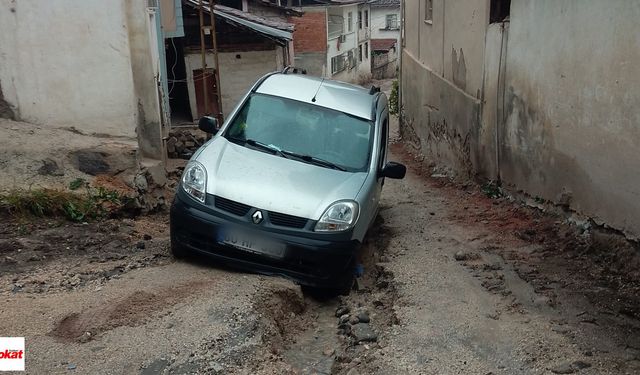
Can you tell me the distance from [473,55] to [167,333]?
8.28 m

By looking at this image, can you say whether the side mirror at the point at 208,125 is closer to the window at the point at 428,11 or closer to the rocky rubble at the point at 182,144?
the rocky rubble at the point at 182,144

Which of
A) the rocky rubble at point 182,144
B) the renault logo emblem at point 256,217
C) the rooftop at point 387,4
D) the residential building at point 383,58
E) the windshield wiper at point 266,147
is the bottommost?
the residential building at point 383,58

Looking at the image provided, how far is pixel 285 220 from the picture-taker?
17.8 ft

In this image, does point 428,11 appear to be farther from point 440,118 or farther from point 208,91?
point 208,91

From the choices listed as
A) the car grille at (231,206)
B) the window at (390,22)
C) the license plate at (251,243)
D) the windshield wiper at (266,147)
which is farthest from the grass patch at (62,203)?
the window at (390,22)

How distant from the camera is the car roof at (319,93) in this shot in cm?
700

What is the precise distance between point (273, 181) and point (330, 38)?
35256mm

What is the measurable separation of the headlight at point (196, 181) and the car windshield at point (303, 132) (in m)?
0.73

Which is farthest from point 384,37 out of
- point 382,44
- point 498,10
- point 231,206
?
point 231,206

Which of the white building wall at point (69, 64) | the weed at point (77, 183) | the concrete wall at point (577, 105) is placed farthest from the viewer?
the white building wall at point (69, 64)

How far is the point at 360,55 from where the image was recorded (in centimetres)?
4866

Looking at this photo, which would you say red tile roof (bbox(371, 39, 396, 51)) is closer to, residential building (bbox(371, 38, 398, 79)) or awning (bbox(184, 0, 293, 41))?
residential building (bbox(371, 38, 398, 79))

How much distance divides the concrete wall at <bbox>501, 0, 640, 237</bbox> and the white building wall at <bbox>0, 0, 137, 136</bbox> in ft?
16.8

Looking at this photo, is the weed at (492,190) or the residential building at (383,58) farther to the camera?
the residential building at (383,58)
